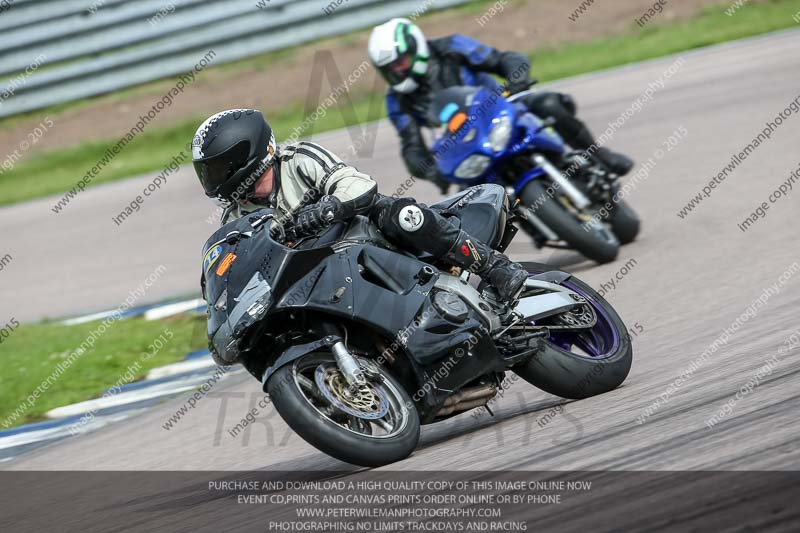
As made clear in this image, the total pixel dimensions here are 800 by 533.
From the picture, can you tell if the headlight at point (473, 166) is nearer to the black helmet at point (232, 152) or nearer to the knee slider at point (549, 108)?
the knee slider at point (549, 108)

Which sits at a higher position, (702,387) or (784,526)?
(784,526)

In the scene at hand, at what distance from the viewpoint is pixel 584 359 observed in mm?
5430

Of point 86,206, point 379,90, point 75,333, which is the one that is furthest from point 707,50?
point 75,333

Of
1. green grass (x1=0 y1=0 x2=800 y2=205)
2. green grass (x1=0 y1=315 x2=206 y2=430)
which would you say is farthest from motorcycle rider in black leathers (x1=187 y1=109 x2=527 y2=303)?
green grass (x1=0 y1=0 x2=800 y2=205)

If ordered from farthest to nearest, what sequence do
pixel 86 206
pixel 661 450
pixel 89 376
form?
pixel 86 206 → pixel 89 376 → pixel 661 450

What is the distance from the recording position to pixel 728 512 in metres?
3.38

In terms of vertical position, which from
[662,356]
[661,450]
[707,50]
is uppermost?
[661,450]

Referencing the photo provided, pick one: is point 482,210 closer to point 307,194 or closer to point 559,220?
point 307,194

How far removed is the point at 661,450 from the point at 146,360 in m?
5.21

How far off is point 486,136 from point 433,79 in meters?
1.62

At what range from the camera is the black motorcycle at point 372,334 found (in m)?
4.74

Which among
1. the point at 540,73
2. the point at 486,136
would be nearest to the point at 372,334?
the point at 486,136

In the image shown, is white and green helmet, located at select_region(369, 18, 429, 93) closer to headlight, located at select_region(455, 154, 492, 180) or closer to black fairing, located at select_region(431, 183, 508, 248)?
headlight, located at select_region(455, 154, 492, 180)

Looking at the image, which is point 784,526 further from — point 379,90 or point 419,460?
point 379,90
